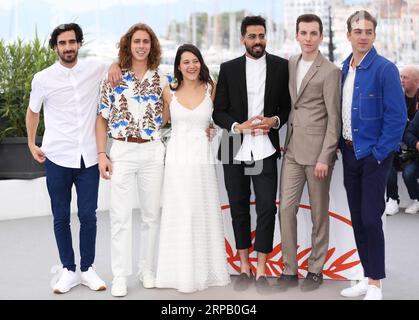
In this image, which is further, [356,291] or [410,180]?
[410,180]

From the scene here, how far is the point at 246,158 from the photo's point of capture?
147 inches

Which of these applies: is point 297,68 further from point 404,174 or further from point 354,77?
point 404,174

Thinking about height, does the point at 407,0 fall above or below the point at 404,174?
above

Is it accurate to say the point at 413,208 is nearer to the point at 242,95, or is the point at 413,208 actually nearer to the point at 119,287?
the point at 242,95

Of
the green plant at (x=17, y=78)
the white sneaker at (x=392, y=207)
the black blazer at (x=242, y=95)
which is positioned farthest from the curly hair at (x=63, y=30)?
the white sneaker at (x=392, y=207)

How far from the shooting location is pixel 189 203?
12.4 ft

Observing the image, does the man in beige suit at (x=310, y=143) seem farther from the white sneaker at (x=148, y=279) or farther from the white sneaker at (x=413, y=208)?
the white sneaker at (x=413, y=208)

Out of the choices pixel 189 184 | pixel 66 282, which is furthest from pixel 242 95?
pixel 66 282

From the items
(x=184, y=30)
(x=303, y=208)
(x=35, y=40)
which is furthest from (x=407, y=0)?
(x=303, y=208)

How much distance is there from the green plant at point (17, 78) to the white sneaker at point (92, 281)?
102 inches

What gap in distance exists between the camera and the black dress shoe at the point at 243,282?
151 inches

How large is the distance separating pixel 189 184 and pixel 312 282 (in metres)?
0.83

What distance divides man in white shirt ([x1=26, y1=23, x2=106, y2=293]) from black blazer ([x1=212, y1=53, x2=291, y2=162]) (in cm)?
Result: 65

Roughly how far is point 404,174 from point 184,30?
5.01m
